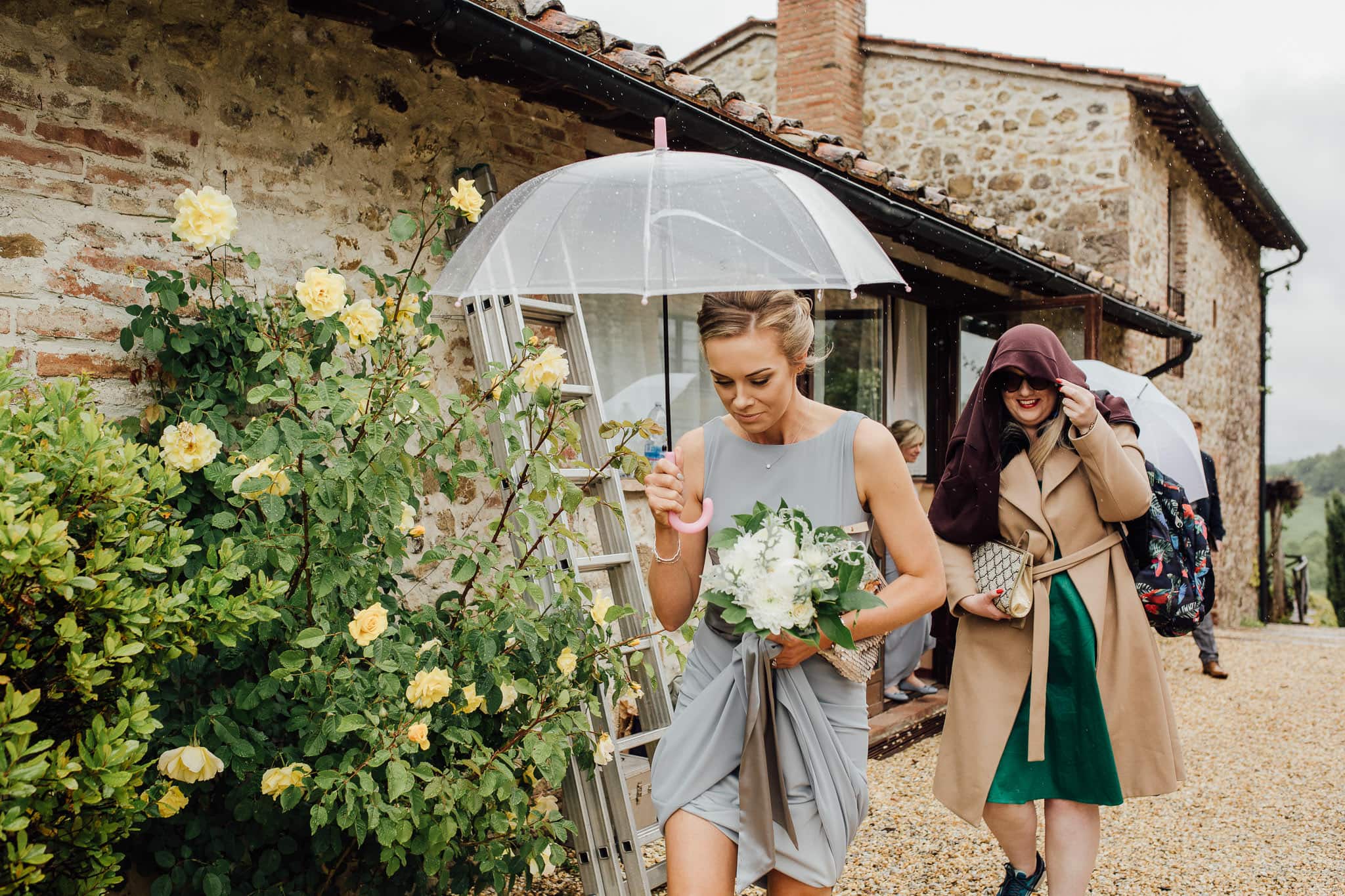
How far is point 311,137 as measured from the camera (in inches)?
128

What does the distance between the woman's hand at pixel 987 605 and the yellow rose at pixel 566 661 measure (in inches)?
47.8

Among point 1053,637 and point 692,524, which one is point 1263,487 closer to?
point 1053,637

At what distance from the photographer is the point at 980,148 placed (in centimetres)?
1032

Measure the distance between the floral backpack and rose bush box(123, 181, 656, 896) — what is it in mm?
1588

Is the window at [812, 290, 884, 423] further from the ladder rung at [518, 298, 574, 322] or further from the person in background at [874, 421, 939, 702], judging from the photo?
the ladder rung at [518, 298, 574, 322]

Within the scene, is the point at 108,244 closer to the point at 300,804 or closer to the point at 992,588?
the point at 300,804

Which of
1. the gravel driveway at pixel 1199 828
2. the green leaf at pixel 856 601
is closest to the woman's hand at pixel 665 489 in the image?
the green leaf at pixel 856 601

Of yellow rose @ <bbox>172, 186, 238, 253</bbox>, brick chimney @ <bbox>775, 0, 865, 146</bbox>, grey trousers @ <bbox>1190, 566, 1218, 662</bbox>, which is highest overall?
brick chimney @ <bbox>775, 0, 865, 146</bbox>

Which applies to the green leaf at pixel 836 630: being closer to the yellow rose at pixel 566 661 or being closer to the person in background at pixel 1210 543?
the yellow rose at pixel 566 661

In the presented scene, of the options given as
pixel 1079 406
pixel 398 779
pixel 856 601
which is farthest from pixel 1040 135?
pixel 398 779

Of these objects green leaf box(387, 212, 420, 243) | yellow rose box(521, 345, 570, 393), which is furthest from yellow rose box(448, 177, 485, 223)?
yellow rose box(521, 345, 570, 393)

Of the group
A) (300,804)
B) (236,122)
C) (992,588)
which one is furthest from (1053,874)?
(236,122)

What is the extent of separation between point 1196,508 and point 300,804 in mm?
5018

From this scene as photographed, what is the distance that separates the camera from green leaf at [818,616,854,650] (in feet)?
6.08
